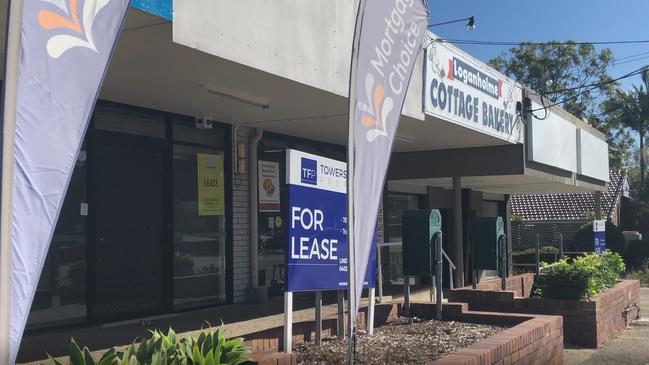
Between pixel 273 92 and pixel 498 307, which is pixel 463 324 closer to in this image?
pixel 498 307

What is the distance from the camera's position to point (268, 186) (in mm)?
10430

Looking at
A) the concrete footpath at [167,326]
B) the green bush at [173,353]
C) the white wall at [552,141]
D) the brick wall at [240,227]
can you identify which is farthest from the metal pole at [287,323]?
the white wall at [552,141]

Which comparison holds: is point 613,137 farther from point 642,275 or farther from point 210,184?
point 210,184

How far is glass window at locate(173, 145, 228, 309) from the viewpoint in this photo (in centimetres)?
901

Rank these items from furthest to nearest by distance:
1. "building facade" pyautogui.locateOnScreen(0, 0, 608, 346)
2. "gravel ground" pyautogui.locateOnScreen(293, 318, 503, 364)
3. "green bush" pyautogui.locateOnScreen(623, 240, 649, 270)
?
1. "green bush" pyautogui.locateOnScreen(623, 240, 649, 270)
2. "building facade" pyautogui.locateOnScreen(0, 0, 608, 346)
3. "gravel ground" pyautogui.locateOnScreen(293, 318, 503, 364)

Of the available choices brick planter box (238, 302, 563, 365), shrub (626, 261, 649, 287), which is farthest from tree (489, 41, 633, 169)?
brick planter box (238, 302, 563, 365)

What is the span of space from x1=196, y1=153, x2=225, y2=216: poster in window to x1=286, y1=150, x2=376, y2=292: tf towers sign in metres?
3.69

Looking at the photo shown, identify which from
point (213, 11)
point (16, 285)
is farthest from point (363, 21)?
point (16, 285)

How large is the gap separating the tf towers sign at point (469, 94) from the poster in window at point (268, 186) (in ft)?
8.62

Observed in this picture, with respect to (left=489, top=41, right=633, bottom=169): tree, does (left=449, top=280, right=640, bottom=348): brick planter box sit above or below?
below

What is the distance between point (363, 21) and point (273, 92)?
2932 mm

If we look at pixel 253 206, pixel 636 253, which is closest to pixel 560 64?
pixel 636 253

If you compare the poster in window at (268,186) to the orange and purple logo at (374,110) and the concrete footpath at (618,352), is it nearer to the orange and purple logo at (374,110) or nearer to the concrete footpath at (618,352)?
the concrete footpath at (618,352)

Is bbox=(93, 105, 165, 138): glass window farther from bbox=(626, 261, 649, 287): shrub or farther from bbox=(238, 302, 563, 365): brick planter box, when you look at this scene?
bbox=(626, 261, 649, 287): shrub
